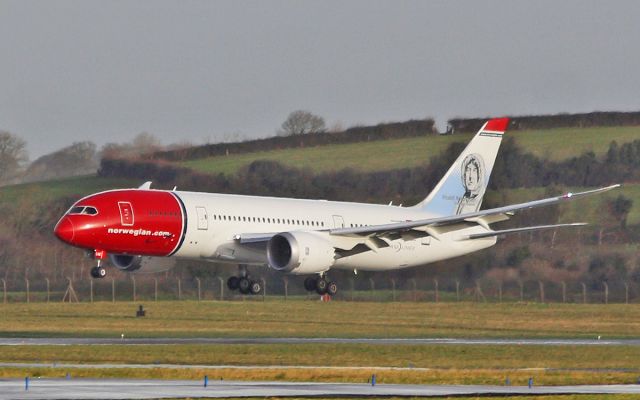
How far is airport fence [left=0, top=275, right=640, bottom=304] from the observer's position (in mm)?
65812

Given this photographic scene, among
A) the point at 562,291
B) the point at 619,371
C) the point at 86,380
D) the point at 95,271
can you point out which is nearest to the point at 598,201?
the point at 562,291

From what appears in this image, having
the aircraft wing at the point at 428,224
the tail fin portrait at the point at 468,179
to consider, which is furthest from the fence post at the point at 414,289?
the aircraft wing at the point at 428,224

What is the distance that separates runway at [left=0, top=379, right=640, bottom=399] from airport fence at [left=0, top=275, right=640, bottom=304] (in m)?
30.6

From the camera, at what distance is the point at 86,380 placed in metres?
34.8

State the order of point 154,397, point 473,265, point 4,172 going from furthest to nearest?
1. point 4,172
2. point 473,265
3. point 154,397

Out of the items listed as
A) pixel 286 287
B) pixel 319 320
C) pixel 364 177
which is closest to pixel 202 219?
pixel 319 320

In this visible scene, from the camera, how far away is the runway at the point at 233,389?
101 ft

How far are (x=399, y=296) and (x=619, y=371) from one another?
2649cm

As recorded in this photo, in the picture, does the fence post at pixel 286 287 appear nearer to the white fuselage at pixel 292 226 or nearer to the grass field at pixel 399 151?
the white fuselage at pixel 292 226

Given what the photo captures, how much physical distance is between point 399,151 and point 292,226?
1267 inches

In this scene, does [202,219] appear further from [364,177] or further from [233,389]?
[364,177]

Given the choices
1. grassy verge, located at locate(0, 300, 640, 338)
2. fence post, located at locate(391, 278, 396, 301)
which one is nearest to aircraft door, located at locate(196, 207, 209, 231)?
grassy verge, located at locate(0, 300, 640, 338)

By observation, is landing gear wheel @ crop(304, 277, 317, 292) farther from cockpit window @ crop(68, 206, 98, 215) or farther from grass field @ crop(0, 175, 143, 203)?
grass field @ crop(0, 175, 143, 203)

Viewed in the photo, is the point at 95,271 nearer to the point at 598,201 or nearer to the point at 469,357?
the point at 469,357
